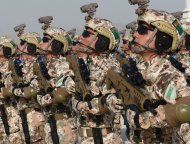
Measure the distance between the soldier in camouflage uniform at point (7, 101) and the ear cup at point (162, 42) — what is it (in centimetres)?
540

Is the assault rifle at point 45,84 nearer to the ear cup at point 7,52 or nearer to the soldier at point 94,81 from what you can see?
the soldier at point 94,81

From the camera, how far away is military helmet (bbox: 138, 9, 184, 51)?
13.7ft

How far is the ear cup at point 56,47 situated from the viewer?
7.54m

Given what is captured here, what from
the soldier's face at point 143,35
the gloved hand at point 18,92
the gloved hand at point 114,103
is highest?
the soldier's face at point 143,35

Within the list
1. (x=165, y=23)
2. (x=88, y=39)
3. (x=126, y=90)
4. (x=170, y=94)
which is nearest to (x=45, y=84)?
(x=88, y=39)

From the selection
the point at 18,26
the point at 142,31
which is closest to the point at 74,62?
the point at 142,31

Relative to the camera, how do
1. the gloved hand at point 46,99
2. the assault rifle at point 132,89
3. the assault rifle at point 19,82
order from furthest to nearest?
→ the assault rifle at point 19,82
the gloved hand at point 46,99
the assault rifle at point 132,89

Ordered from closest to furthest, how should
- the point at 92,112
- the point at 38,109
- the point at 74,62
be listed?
the point at 92,112, the point at 74,62, the point at 38,109

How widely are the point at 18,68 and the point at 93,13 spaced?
3.02 meters

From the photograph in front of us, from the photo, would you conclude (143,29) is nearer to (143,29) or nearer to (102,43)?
(143,29)

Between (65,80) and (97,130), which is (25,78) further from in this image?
(97,130)

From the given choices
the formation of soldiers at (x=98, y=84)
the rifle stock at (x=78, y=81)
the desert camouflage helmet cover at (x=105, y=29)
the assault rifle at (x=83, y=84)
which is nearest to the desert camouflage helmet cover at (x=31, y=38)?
the formation of soldiers at (x=98, y=84)

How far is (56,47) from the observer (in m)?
7.56

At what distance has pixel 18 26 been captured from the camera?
987 centimetres
